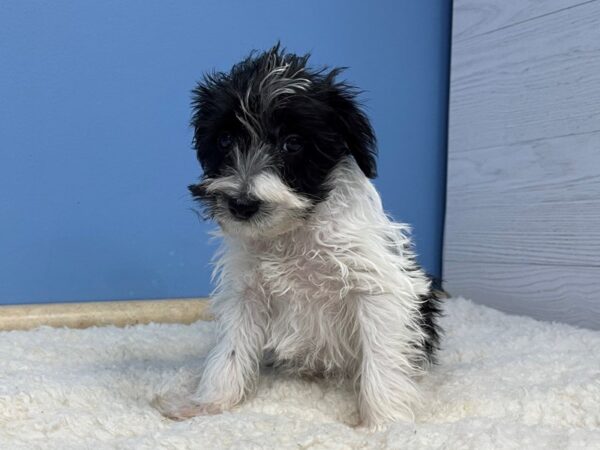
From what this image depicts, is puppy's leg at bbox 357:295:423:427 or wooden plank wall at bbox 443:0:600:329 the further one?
wooden plank wall at bbox 443:0:600:329

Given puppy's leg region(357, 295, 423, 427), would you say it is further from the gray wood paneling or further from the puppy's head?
the gray wood paneling

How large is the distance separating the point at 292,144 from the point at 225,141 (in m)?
0.15

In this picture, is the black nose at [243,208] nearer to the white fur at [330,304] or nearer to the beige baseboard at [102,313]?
the white fur at [330,304]

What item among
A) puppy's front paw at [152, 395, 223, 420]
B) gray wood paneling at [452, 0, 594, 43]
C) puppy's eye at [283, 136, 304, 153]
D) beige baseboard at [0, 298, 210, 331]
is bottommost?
beige baseboard at [0, 298, 210, 331]

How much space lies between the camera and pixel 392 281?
4.14 feet

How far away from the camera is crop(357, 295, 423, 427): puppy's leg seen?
1.20 m

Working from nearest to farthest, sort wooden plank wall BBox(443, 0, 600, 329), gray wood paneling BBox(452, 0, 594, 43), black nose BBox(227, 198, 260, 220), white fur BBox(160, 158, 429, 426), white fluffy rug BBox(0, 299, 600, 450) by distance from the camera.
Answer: white fluffy rug BBox(0, 299, 600, 450) → black nose BBox(227, 198, 260, 220) → white fur BBox(160, 158, 429, 426) → wooden plank wall BBox(443, 0, 600, 329) → gray wood paneling BBox(452, 0, 594, 43)

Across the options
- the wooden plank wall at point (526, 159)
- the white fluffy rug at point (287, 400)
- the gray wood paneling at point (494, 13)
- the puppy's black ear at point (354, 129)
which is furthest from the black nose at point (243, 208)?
the gray wood paneling at point (494, 13)

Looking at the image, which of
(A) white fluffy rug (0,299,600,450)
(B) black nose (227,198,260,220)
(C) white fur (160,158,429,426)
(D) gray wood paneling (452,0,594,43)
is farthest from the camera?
(D) gray wood paneling (452,0,594,43)

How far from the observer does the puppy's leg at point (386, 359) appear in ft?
3.94

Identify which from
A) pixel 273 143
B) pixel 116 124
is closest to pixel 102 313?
pixel 116 124

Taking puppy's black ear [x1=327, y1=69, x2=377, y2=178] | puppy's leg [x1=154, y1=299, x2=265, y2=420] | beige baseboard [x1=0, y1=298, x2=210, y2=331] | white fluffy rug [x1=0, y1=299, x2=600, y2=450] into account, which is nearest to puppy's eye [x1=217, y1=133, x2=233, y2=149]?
puppy's black ear [x1=327, y1=69, x2=377, y2=178]

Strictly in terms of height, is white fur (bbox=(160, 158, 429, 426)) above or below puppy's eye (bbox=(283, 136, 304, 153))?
below

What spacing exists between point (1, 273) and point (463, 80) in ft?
6.22
